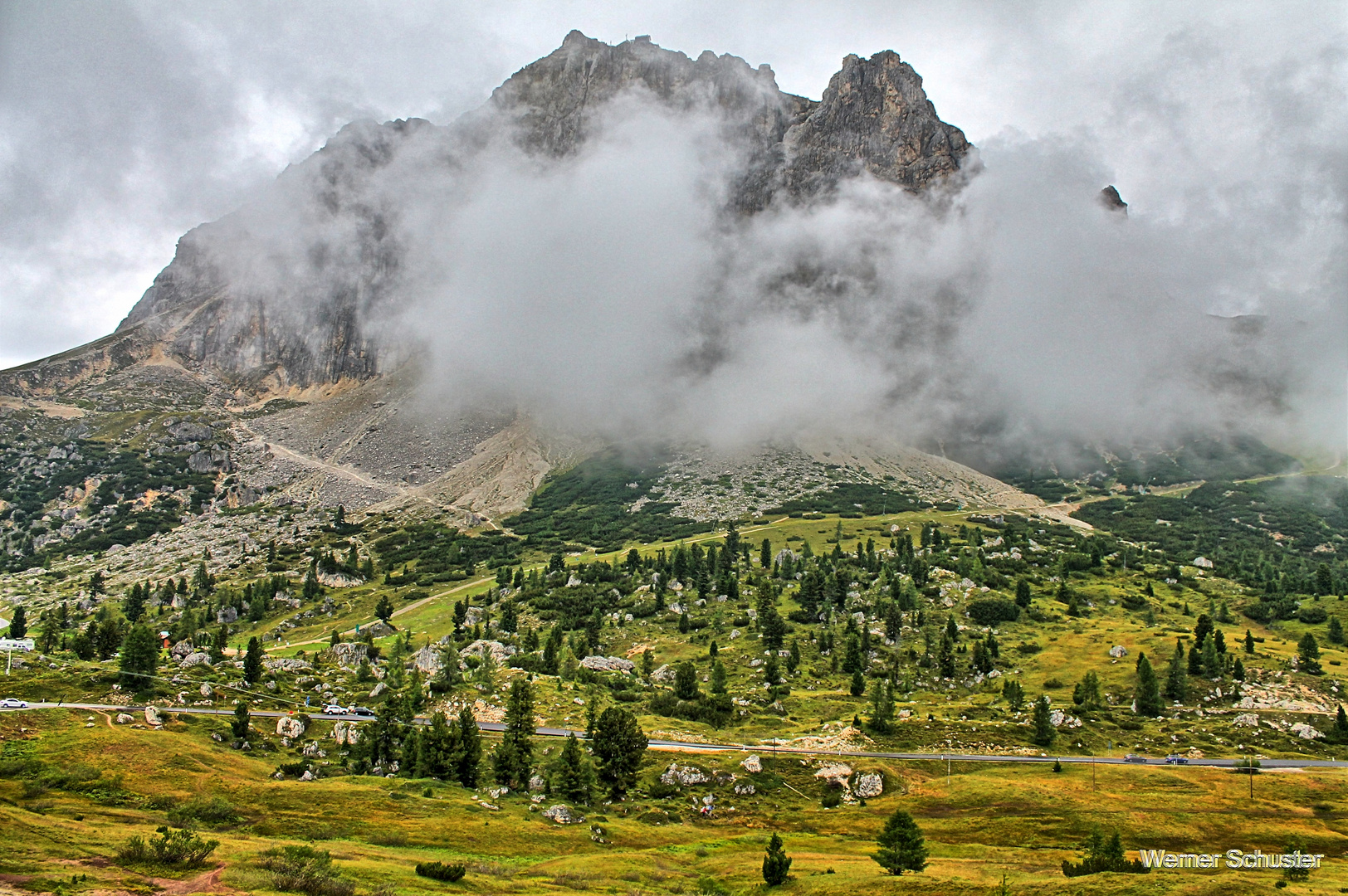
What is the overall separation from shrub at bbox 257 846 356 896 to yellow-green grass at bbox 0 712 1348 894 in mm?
955

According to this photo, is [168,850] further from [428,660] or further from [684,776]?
[428,660]

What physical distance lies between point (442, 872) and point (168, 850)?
1500 centimetres

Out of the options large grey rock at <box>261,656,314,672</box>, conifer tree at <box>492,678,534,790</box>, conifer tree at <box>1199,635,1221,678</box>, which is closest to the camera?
conifer tree at <box>492,678,534,790</box>

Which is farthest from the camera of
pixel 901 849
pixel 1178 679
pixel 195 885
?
pixel 1178 679

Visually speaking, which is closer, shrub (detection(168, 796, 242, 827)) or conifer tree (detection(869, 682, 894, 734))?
shrub (detection(168, 796, 242, 827))

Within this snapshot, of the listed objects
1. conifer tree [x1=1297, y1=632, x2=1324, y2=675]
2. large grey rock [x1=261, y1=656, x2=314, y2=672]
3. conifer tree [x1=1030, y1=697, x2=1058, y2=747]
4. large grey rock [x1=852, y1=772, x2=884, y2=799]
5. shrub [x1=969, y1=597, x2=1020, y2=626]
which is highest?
shrub [x1=969, y1=597, x2=1020, y2=626]

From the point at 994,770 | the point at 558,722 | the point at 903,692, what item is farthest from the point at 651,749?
the point at 903,692

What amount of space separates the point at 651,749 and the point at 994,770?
37.9 metres

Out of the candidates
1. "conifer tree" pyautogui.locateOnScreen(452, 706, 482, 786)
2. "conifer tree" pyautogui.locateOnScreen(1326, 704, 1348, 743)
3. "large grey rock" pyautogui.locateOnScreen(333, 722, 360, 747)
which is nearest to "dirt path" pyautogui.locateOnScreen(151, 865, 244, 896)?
"conifer tree" pyautogui.locateOnScreen(452, 706, 482, 786)

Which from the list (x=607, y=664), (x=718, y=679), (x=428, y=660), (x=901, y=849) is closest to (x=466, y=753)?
(x=901, y=849)

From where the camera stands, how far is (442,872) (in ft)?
151

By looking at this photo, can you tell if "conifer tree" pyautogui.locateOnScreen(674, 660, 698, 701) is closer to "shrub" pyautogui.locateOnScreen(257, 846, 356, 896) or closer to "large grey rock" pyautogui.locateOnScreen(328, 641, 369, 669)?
"large grey rock" pyautogui.locateOnScreen(328, 641, 369, 669)

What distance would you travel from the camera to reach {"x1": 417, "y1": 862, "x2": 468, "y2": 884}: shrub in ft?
Result: 150

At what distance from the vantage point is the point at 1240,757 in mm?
86250
